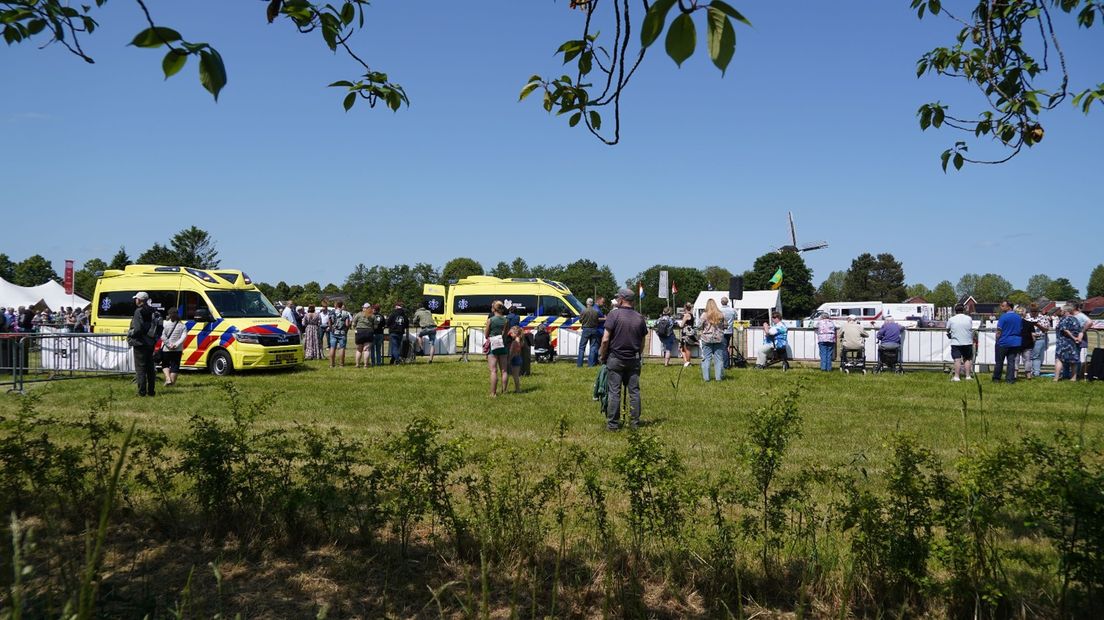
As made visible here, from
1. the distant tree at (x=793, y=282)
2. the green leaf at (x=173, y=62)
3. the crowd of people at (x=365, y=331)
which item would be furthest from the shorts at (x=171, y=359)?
the distant tree at (x=793, y=282)

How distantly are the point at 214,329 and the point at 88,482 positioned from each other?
11831 mm

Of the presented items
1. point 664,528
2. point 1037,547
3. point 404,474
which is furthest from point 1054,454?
point 404,474

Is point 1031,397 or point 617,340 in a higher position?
point 617,340

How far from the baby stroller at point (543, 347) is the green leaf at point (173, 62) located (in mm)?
17705

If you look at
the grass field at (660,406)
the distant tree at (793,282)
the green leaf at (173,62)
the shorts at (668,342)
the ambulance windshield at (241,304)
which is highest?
the distant tree at (793,282)

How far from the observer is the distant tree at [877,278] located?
109125mm

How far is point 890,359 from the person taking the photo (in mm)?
16609

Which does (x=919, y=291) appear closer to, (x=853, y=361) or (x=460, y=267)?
(x=460, y=267)

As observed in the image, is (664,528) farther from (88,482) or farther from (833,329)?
(833,329)

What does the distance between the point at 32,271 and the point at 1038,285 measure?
19441 centimetres


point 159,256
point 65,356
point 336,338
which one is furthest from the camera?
point 159,256

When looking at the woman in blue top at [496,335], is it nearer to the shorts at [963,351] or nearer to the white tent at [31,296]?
the shorts at [963,351]

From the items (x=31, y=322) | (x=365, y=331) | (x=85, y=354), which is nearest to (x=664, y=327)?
(x=365, y=331)

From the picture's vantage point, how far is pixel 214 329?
1546cm
